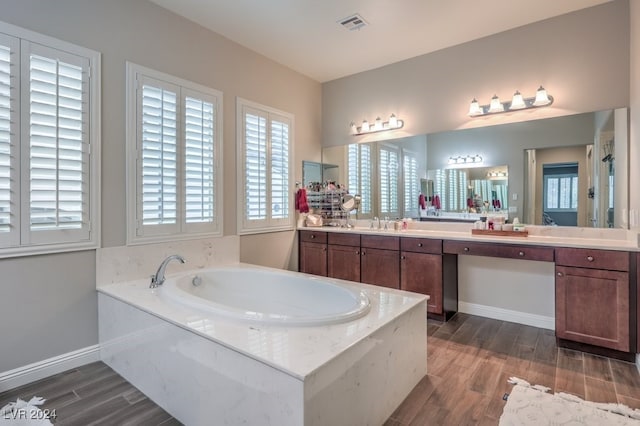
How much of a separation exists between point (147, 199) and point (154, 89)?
3.05 ft

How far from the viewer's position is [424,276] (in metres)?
3.28

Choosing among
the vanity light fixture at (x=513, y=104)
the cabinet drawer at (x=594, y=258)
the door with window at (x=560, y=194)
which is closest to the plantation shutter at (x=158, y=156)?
the vanity light fixture at (x=513, y=104)

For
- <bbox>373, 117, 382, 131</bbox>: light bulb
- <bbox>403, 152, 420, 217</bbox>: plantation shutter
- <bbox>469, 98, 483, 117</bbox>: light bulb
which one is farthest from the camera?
<bbox>373, 117, 382, 131</bbox>: light bulb

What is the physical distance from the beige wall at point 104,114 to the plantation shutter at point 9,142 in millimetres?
173

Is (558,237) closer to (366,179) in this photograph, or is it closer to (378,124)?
(366,179)

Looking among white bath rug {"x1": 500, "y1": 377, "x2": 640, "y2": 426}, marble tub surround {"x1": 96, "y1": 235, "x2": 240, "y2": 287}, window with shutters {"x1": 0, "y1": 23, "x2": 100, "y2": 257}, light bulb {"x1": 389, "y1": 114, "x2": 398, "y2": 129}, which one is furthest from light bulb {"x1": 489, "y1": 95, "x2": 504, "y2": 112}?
window with shutters {"x1": 0, "y1": 23, "x2": 100, "y2": 257}

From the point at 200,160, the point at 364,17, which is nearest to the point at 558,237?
the point at 364,17

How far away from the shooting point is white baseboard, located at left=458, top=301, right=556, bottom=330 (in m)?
3.12

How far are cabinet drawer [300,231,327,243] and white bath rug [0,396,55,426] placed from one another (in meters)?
2.79

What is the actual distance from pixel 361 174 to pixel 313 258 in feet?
4.09

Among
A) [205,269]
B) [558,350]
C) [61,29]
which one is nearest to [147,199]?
[205,269]

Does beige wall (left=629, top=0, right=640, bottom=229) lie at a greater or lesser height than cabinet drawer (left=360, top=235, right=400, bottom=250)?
greater

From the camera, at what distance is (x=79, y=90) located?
7.87 ft

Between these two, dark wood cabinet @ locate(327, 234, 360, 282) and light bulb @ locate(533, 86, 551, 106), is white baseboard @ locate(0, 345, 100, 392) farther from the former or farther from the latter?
light bulb @ locate(533, 86, 551, 106)
